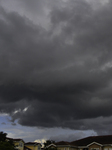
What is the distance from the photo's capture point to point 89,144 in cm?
7019

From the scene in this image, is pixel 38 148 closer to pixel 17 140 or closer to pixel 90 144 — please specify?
pixel 17 140

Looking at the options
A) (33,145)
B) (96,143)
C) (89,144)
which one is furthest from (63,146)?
(33,145)

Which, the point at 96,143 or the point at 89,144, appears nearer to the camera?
the point at 96,143

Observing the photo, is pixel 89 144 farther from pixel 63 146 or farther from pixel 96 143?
pixel 63 146

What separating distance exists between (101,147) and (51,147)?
700 inches

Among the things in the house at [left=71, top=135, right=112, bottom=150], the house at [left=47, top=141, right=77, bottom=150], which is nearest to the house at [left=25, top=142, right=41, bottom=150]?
the house at [left=71, top=135, right=112, bottom=150]

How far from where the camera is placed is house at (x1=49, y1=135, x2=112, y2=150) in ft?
224

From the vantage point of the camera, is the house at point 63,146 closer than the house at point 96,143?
No

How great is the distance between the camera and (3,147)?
4953 cm

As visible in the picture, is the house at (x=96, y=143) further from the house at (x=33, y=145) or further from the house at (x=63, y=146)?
the house at (x=33, y=145)

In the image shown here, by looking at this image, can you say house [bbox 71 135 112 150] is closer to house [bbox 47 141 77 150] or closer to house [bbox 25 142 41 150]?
house [bbox 47 141 77 150]

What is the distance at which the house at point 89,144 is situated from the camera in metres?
68.3

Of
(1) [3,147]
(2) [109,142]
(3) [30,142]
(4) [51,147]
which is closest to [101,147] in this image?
(2) [109,142]

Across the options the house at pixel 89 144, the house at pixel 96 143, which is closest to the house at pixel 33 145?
the house at pixel 89 144
